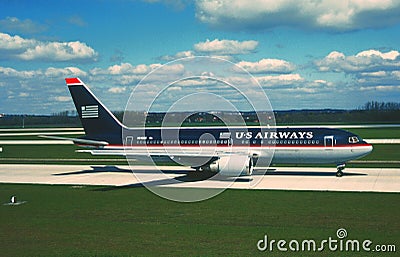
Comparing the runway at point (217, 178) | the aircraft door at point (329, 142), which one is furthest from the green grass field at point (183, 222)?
the aircraft door at point (329, 142)

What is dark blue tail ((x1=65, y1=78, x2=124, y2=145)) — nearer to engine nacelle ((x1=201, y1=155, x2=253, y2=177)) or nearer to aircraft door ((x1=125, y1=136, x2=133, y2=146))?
aircraft door ((x1=125, y1=136, x2=133, y2=146))

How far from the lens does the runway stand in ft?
98.9

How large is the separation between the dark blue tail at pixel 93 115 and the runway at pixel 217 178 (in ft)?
10.4

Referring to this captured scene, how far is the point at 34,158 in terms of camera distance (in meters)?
51.8

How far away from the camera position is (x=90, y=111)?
39125 millimetres

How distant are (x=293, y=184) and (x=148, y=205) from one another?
418 inches

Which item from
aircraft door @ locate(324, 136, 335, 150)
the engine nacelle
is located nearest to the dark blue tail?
the engine nacelle

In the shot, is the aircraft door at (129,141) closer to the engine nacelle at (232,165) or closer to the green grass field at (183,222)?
the engine nacelle at (232,165)

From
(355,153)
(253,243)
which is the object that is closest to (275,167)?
(355,153)

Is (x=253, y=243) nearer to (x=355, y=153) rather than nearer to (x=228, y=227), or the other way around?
(x=228, y=227)

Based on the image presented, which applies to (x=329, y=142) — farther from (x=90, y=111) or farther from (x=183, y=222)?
(x=90, y=111)

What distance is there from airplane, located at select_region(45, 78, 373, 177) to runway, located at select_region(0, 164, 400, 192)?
3.91ft

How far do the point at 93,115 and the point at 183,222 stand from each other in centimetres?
2057

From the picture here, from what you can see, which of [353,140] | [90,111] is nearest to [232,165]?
[353,140]
